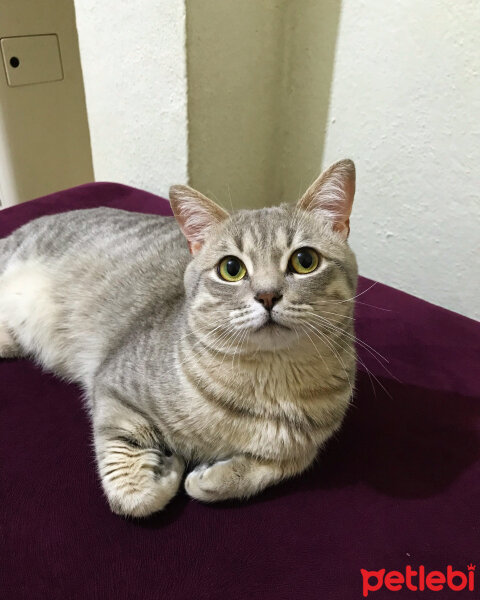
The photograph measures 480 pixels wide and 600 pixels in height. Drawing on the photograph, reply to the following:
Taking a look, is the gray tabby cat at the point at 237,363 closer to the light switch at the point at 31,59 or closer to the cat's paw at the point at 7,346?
the cat's paw at the point at 7,346

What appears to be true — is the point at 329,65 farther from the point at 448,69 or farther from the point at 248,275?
Result: the point at 248,275

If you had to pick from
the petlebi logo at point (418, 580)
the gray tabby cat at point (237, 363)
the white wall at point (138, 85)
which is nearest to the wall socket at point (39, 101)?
the white wall at point (138, 85)

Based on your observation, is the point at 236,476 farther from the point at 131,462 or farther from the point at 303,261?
the point at 303,261

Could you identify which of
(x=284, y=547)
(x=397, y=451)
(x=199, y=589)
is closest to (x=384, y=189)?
(x=397, y=451)

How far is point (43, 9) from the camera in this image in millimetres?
2225

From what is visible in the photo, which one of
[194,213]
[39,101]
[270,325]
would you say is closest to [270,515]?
[270,325]

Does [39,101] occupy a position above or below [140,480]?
above

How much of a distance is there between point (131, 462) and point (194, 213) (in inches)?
18.3

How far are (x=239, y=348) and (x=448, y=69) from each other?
1.03m

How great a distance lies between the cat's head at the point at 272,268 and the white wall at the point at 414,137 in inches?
27.6

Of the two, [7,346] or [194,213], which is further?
[7,346]

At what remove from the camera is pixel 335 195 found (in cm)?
88

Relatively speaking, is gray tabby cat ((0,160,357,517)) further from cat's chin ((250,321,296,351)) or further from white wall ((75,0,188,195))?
white wall ((75,0,188,195))

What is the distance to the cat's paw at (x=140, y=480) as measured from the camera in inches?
31.2
